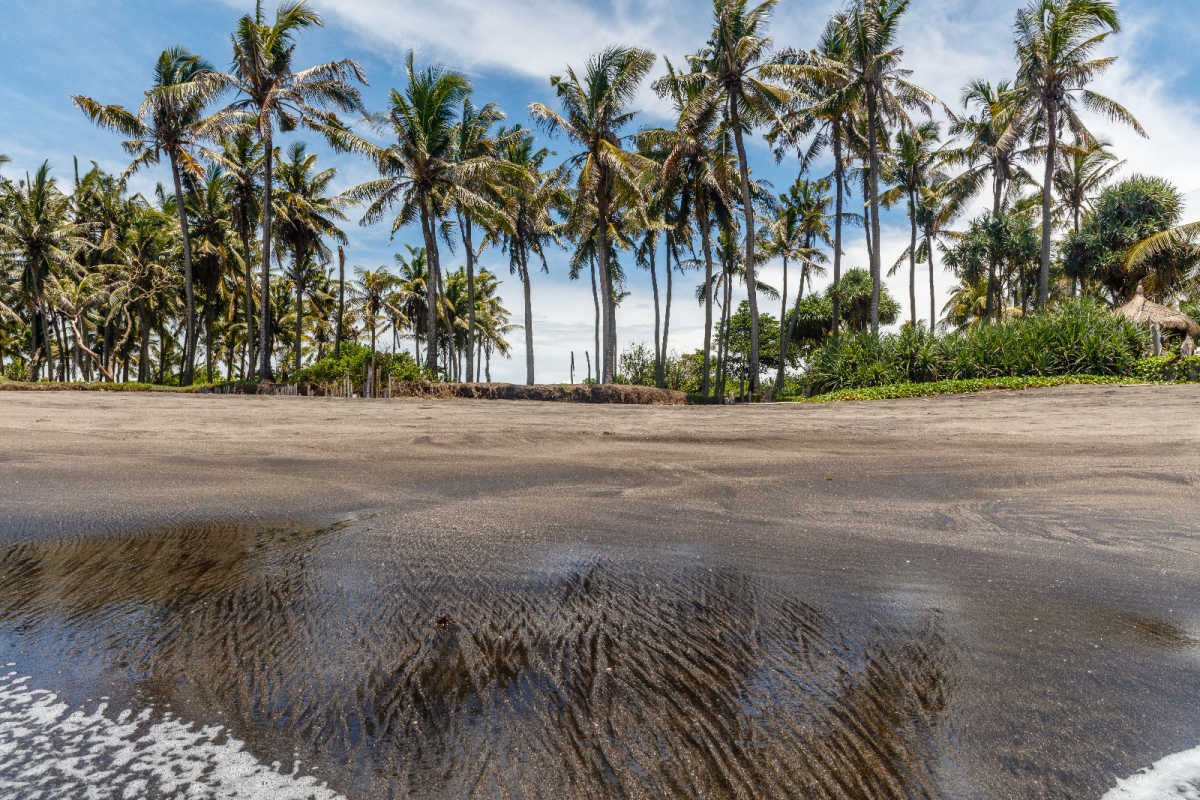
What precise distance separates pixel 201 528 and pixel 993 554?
3551mm

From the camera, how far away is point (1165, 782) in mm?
1136

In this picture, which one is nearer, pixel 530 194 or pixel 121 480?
pixel 121 480

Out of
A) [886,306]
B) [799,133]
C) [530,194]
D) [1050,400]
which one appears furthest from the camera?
[886,306]

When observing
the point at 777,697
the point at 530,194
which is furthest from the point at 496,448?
the point at 530,194

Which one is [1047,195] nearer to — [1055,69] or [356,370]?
[1055,69]

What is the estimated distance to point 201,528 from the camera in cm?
302

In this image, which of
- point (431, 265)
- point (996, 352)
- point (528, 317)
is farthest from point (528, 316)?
point (996, 352)

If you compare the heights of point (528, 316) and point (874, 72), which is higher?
point (874, 72)

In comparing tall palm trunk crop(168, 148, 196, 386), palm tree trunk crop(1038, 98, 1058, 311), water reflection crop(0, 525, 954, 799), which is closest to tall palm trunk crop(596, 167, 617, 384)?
palm tree trunk crop(1038, 98, 1058, 311)

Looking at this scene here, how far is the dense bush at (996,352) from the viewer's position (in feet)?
47.8

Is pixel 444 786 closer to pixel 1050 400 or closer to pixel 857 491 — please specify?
pixel 857 491

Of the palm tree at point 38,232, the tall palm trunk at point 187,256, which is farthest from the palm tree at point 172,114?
the palm tree at point 38,232

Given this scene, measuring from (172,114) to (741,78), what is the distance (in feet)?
67.2

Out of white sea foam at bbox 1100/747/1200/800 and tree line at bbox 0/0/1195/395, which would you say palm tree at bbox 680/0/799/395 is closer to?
tree line at bbox 0/0/1195/395
